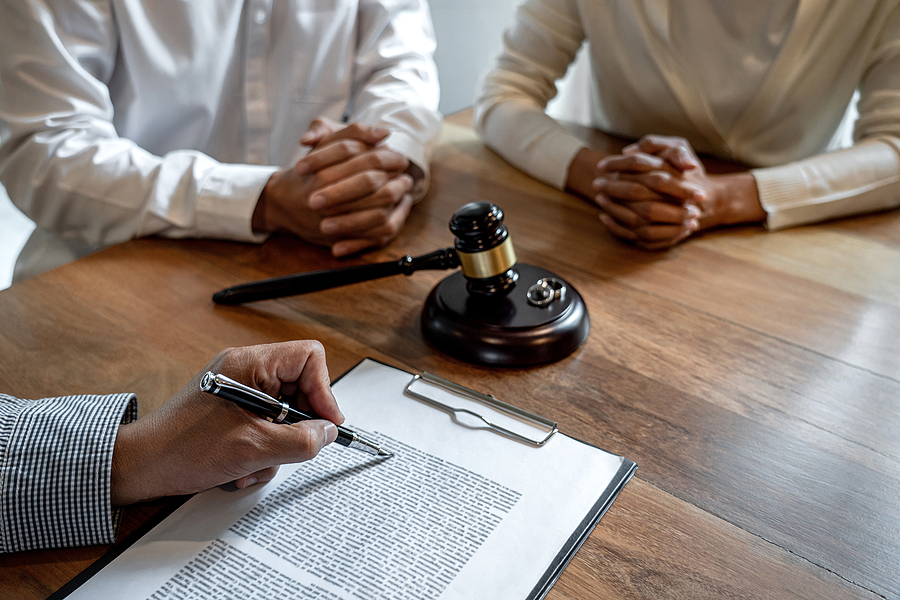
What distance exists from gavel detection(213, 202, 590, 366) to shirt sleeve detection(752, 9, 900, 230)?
53cm

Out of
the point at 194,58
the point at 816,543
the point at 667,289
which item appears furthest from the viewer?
the point at 194,58

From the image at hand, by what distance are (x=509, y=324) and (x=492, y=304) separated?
54mm

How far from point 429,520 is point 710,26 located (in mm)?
1306

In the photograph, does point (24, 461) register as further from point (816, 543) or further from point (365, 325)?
point (816, 543)

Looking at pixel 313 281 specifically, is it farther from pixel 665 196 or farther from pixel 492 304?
pixel 665 196

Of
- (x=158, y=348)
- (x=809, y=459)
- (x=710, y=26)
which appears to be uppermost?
(x=710, y=26)

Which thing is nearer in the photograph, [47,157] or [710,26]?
[47,157]

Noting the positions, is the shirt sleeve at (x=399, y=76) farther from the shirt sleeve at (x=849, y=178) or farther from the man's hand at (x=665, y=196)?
the shirt sleeve at (x=849, y=178)

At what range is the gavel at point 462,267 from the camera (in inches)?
33.2

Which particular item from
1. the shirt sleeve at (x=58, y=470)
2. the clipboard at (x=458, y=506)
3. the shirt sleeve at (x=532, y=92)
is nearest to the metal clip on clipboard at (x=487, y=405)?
the clipboard at (x=458, y=506)

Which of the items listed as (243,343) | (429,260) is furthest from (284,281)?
(429,260)

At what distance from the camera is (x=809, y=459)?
2.25 ft

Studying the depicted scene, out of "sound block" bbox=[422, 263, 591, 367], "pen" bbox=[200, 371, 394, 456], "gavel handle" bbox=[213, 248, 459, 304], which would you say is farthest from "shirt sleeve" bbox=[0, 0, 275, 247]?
"pen" bbox=[200, 371, 394, 456]

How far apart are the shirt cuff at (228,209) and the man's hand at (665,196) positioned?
622 millimetres
